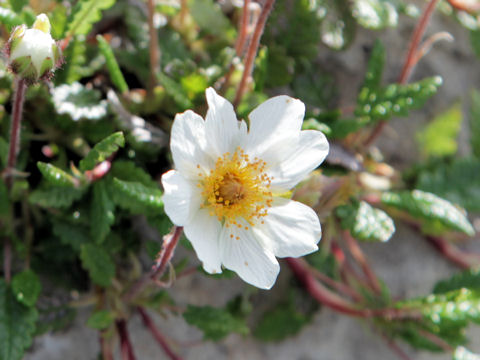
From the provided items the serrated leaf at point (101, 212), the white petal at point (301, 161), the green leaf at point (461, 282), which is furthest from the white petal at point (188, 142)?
the green leaf at point (461, 282)

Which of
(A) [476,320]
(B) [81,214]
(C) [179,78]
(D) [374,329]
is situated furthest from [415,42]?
(B) [81,214]

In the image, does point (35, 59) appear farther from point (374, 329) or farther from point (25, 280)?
point (374, 329)

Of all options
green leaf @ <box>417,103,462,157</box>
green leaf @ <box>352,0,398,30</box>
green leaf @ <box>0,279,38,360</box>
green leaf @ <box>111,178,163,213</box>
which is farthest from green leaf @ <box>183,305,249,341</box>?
green leaf @ <box>417,103,462,157</box>

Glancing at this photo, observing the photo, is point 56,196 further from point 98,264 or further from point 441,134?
point 441,134

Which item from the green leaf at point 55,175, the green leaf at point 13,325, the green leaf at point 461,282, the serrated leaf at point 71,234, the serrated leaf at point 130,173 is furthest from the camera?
the green leaf at point 461,282

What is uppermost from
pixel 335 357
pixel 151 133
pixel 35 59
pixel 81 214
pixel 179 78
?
pixel 35 59

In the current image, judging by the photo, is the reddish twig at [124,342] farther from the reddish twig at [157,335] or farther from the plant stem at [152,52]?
the plant stem at [152,52]

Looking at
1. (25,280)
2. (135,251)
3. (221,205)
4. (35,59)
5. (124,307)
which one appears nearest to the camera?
(35,59)

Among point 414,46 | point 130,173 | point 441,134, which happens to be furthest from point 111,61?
point 441,134
